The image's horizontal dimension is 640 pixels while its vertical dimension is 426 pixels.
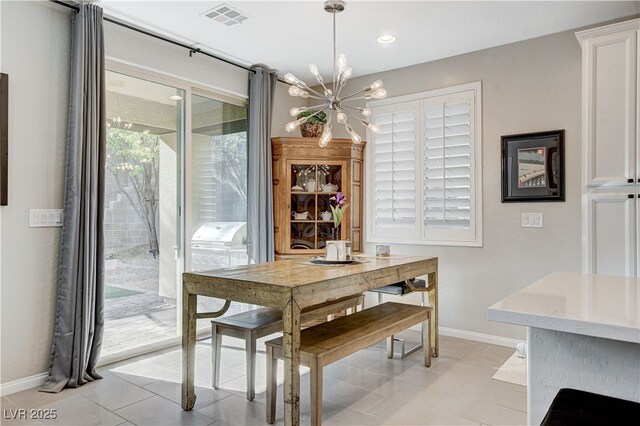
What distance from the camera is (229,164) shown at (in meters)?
4.41

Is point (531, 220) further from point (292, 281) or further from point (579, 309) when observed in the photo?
point (579, 309)

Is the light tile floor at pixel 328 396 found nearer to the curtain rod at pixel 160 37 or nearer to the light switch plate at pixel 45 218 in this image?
the light switch plate at pixel 45 218

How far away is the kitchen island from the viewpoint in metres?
1.20

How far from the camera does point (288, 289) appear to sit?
7.13 ft

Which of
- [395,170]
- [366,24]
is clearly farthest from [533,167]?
[366,24]

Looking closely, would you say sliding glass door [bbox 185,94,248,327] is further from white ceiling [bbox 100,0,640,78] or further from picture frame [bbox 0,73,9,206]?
picture frame [bbox 0,73,9,206]

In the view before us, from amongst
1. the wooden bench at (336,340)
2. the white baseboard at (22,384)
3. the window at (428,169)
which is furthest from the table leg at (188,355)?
the window at (428,169)

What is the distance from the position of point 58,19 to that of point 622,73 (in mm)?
3902

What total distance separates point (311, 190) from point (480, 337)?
2180mm

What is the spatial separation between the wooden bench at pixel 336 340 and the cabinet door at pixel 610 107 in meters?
1.63

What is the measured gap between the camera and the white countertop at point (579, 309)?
1.08 meters

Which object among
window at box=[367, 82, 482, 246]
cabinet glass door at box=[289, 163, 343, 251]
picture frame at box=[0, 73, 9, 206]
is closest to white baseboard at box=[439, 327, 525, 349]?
window at box=[367, 82, 482, 246]

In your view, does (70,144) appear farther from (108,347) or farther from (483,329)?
(483,329)

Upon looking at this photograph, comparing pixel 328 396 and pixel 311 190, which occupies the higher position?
pixel 311 190
